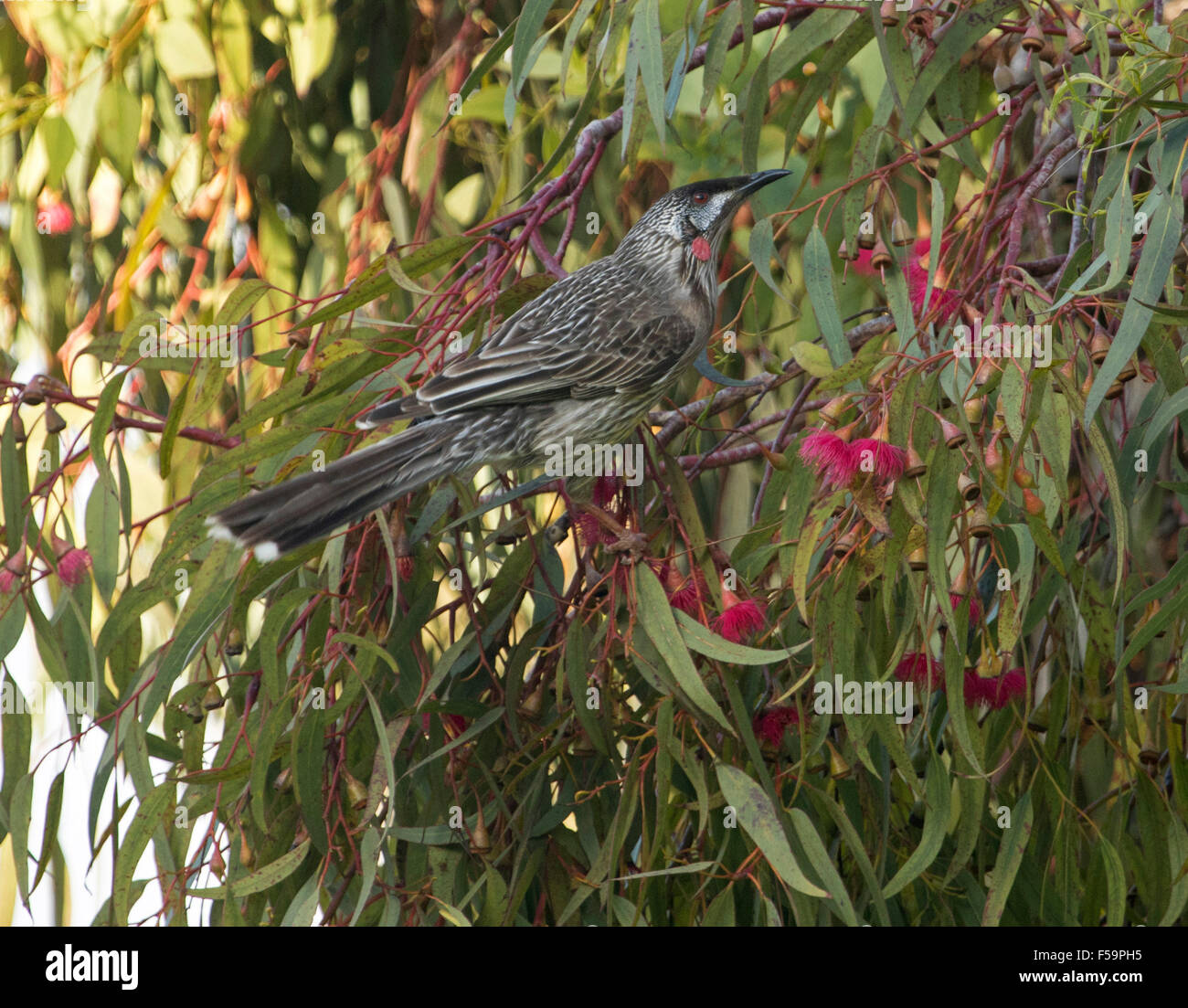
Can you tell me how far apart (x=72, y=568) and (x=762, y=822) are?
3.37ft

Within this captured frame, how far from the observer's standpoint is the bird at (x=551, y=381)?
1452 mm

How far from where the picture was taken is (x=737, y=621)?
58.1 inches

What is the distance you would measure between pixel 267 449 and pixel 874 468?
30.2 inches

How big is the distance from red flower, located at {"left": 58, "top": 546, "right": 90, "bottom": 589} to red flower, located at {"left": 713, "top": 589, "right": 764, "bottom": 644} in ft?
2.99

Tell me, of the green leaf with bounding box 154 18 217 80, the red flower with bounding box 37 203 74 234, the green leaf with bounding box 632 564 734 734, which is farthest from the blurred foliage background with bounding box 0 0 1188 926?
the red flower with bounding box 37 203 74 234

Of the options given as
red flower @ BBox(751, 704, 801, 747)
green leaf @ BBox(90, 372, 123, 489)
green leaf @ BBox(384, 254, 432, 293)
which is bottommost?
red flower @ BBox(751, 704, 801, 747)

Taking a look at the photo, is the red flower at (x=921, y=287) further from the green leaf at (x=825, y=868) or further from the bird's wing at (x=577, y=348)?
the green leaf at (x=825, y=868)

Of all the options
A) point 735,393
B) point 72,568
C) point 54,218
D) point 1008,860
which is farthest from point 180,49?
point 1008,860

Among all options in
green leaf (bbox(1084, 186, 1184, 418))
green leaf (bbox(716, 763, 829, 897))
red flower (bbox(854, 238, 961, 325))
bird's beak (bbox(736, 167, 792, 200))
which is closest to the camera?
green leaf (bbox(1084, 186, 1184, 418))

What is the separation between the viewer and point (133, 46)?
8.61 ft

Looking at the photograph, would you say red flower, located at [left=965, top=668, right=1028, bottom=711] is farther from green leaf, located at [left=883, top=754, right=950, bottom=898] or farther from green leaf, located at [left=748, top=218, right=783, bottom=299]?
green leaf, located at [left=748, top=218, right=783, bottom=299]

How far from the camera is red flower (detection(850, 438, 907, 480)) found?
131 cm

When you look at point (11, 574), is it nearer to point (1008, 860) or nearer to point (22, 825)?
point (22, 825)
